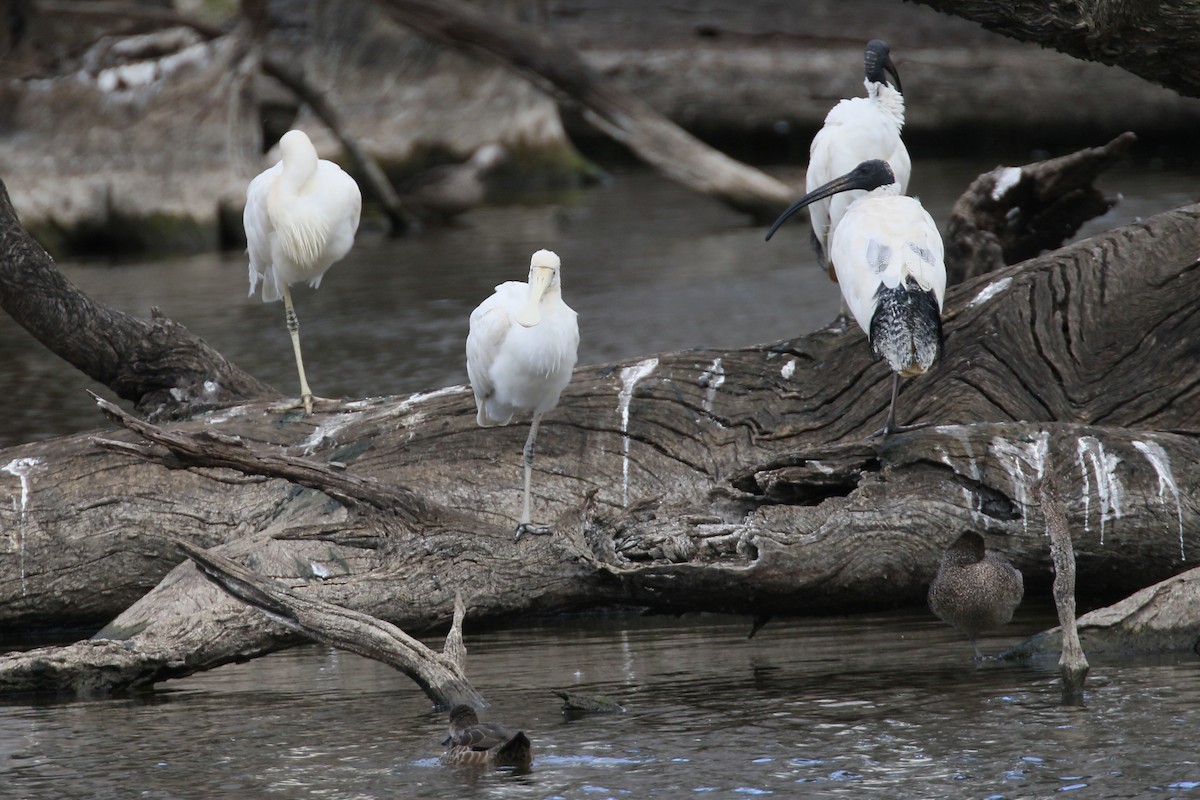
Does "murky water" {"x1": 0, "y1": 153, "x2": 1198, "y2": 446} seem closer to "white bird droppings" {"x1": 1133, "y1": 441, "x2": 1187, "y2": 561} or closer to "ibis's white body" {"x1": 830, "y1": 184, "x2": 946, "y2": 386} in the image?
"ibis's white body" {"x1": 830, "y1": 184, "x2": 946, "y2": 386}

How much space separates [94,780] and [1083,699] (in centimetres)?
327

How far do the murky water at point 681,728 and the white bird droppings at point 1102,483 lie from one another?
639 millimetres

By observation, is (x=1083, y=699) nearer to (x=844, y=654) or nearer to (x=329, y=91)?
(x=844, y=654)

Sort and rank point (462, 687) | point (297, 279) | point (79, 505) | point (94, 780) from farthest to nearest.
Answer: point (297, 279)
point (79, 505)
point (462, 687)
point (94, 780)

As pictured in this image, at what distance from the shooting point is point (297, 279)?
32.0 feet

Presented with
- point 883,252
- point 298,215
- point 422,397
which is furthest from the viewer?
point 298,215

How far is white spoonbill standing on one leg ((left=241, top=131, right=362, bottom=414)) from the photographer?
30.6ft

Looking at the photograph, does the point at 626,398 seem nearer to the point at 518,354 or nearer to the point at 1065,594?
the point at 518,354

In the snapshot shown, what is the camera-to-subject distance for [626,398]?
25.4ft

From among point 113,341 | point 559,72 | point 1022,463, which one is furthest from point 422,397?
Answer: point 559,72

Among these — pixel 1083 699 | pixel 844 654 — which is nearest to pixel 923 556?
pixel 844 654

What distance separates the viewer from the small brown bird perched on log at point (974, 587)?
249 inches

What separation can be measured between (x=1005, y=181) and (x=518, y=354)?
3.26 metres

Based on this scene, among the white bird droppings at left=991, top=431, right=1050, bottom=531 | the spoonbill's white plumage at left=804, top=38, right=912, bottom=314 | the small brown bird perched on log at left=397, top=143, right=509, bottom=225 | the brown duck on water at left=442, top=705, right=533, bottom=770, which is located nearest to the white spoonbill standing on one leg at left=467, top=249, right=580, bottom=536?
the brown duck on water at left=442, top=705, right=533, bottom=770
